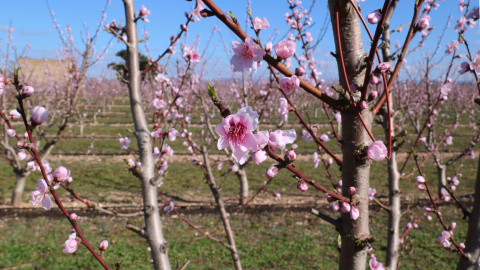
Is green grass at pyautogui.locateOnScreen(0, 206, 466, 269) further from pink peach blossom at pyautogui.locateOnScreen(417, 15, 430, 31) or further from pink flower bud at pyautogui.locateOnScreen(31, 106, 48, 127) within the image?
pink peach blossom at pyautogui.locateOnScreen(417, 15, 430, 31)

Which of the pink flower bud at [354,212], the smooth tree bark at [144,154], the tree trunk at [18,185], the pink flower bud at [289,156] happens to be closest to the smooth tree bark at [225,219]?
the smooth tree bark at [144,154]

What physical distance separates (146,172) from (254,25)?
154 cm

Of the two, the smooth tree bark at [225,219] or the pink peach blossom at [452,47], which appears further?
the pink peach blossom at [452,47]

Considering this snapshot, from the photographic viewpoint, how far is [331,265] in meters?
5.56

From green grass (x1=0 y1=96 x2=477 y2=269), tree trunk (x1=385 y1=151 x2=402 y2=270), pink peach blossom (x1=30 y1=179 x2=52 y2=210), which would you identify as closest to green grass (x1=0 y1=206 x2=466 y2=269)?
green grass (x1=0 y1=96 x2=477 y2=269)

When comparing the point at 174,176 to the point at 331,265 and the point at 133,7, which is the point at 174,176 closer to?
the point at 331,265

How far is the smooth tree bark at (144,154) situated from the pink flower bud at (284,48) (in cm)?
159

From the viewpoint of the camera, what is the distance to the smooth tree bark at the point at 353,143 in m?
1.03

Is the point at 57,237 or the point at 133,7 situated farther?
the point at 57,237

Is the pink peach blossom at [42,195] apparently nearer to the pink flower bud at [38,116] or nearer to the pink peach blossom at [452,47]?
the pink flower bud at [38,116]

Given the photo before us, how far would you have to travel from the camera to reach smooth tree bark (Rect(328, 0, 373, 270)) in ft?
3.37

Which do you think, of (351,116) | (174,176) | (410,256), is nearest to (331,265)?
(410,256)

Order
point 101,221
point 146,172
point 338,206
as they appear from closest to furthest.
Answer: point 338,206 → point 146,172 → point 101,221

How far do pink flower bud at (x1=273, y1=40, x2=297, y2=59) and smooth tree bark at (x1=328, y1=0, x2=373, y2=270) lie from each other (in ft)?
0.51
